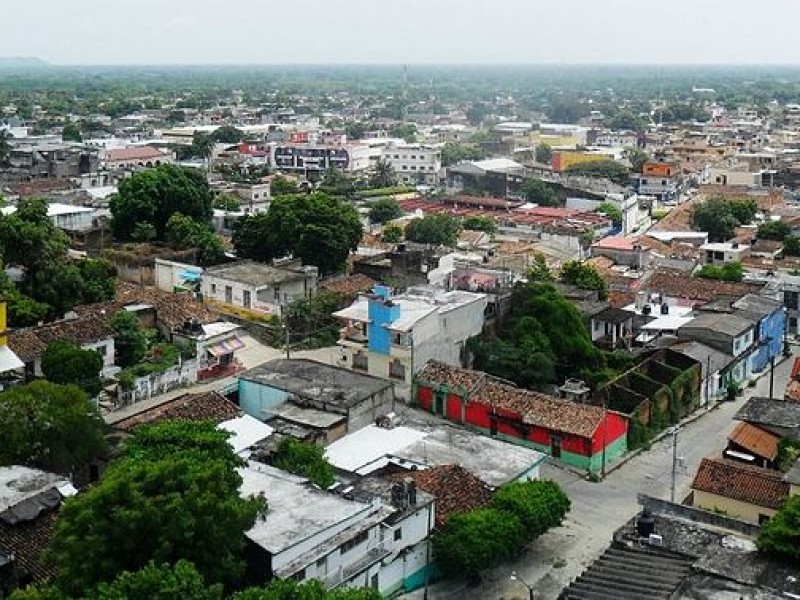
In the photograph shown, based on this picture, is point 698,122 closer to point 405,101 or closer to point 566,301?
point 405,101

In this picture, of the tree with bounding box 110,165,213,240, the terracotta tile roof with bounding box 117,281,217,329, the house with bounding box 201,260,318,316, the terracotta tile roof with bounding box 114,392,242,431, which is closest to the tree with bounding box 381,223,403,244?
the tree with bounding box 110,165,213,240

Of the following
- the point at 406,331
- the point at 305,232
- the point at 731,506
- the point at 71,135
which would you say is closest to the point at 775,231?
the point at 305,232

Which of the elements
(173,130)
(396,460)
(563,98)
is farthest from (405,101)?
(396,460)

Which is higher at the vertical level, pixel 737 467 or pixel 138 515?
pixel 138 515

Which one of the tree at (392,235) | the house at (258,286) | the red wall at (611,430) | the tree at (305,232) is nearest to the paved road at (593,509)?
the red wall at (611,430)

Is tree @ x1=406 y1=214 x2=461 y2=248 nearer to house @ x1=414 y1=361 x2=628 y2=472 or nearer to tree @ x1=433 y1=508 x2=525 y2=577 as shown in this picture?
house @ x1=414 y1=361 x2=628 y2=472

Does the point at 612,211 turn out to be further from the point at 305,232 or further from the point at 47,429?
the point at 47,429

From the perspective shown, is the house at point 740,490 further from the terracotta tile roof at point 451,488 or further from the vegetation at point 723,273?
the vegetation at point 723,273
